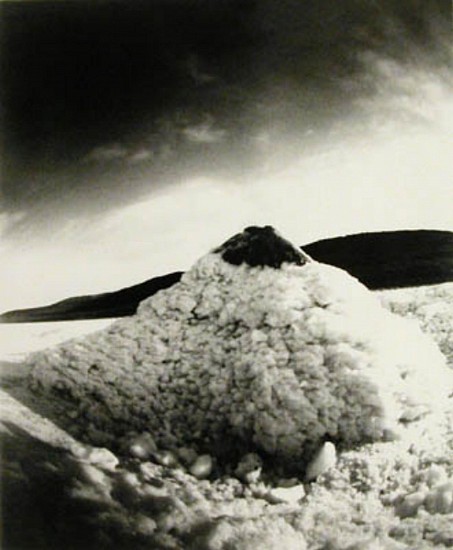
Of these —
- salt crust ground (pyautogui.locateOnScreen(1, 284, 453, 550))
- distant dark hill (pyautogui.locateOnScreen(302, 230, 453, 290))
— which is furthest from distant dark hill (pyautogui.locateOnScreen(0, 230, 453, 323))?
salt crust ground (pyautogui.locateOnScreen(1, 284, 453, 550))

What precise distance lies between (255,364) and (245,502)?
0.77 ft

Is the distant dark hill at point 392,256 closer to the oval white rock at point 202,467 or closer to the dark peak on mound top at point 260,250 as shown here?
the dark peak on mound top at point 260,250

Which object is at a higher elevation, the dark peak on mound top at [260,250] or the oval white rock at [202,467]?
the dark peak on mound top at [260,250]

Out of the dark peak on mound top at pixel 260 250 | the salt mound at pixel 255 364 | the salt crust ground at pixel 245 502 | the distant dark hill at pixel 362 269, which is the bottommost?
the salt crust ground at pixel 245 502

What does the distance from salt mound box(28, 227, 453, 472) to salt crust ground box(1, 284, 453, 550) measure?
0.05 m

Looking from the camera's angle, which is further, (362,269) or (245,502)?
(362,269)

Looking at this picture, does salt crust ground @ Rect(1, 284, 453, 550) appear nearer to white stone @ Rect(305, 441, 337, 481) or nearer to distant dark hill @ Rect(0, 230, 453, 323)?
white stone @ Rect(305, 441, 337, 481)

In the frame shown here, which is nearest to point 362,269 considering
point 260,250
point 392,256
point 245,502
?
point 392,256

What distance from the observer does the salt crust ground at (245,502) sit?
121cm

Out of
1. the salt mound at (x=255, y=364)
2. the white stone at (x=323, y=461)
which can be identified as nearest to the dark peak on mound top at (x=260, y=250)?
the salt mound at (x=255, y=364)

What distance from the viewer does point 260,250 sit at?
1386 mm

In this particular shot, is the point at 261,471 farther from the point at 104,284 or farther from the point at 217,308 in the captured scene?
the point at 104,284

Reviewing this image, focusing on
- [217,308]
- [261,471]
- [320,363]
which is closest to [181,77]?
[217,308]

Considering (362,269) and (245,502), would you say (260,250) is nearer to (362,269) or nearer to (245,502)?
(362,269)
